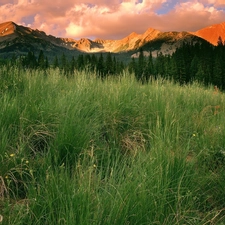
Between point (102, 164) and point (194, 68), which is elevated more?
point (194, 68)

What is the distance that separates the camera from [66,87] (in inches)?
248

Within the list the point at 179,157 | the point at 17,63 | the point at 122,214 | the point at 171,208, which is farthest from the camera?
the point at 17,63

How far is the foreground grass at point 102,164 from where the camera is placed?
2223mm

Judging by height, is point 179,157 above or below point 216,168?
above

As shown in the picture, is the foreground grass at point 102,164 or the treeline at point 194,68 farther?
the treeline at point 194,68

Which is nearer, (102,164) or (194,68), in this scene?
(102,164)

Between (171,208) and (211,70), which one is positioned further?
(211,70)

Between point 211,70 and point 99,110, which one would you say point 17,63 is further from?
point 211,70

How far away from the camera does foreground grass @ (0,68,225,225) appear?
87.5 inches

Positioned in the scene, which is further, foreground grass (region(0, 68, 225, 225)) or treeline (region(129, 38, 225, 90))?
treeline (region(129, 38, 225, 90))

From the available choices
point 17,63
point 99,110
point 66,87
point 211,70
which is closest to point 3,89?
point 66,87

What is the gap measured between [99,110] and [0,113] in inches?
61.3

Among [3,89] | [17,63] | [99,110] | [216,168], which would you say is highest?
[17,63]

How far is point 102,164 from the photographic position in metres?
3.29
